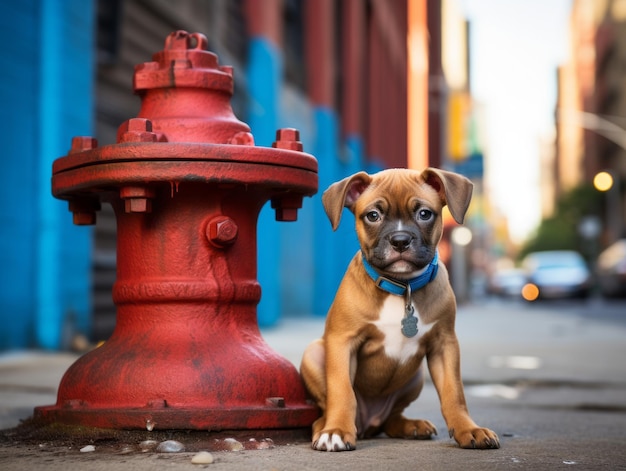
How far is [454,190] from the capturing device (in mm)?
3744

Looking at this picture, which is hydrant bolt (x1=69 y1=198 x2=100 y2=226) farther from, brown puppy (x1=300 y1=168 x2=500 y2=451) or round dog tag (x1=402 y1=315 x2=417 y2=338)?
round dog tag (x1=402 y1=315 x2=417 y2=338)

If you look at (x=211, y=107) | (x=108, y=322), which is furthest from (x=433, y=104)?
(x=211, y=107)

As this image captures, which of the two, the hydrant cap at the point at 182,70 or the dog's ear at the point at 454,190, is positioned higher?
the hydrant cap at the point at 182,70

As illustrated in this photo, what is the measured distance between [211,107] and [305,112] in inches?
599

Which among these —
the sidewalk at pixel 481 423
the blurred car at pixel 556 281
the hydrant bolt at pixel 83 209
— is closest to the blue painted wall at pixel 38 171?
the sidewalk at pixel 481 423

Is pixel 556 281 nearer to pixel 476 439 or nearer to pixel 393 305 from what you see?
pixel 393 305

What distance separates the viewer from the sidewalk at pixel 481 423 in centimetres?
304

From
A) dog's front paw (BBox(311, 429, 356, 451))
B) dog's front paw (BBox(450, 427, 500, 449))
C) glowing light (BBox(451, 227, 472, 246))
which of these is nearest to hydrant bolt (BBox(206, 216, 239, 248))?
dog's front paw (BBox(311, 429, 356, 451))

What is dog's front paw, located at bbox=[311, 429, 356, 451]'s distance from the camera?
11.0 ft

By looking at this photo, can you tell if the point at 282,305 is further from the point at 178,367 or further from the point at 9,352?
the point at 178,367

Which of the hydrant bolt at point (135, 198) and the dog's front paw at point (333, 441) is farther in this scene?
the hydrant bolt at point (135, 198)

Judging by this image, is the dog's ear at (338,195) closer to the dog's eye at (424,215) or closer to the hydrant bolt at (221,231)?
the dog's eye at (424,215)

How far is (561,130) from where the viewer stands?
153m

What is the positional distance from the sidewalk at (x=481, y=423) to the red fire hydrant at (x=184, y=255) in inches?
6.0
